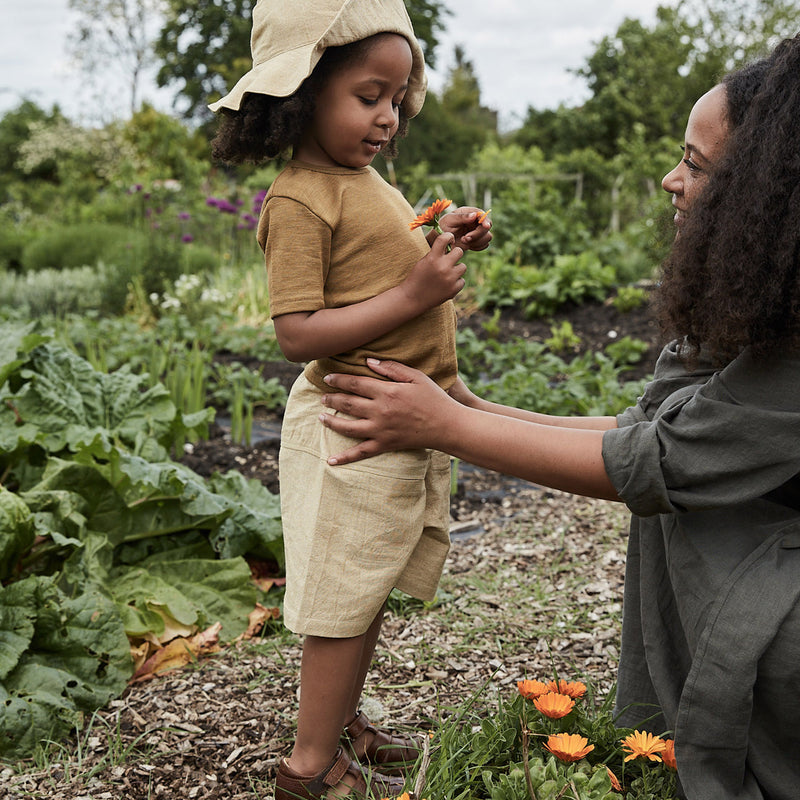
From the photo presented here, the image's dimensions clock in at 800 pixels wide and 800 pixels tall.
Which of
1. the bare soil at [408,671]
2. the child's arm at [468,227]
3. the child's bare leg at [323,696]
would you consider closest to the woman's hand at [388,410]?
the child's arm at [468,227]

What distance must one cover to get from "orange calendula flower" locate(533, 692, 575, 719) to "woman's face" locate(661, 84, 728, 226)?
2.73 feet

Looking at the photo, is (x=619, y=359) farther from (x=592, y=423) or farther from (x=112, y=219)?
(x=112, y=219)

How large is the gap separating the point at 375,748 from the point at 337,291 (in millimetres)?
988

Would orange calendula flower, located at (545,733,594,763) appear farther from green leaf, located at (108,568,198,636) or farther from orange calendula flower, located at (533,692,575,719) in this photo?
green leaf, located at (108,568,198,636)

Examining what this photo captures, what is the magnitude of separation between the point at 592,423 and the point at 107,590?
4.92ft


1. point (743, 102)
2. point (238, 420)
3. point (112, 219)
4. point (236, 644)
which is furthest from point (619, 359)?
point (112, 219)

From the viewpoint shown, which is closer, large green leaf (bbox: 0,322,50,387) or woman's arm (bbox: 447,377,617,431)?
woman's arm (bbox: 447,377,617,431)

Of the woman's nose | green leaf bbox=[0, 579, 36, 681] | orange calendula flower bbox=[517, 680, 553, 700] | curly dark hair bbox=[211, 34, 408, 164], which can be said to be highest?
curly dark hair bbox=[211, 34, 408, 164]

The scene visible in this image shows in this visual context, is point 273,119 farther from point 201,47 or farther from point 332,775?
point 201,47

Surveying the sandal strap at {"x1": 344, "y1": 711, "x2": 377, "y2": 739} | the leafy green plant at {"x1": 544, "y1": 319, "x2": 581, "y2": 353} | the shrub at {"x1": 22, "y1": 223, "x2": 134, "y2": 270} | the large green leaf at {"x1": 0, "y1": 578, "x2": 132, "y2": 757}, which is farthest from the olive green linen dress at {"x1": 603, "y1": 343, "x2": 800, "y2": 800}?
the shrub at {"x1": 22, "y1": 223, "x2": 134, "y2": 270}

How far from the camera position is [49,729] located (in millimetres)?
2045

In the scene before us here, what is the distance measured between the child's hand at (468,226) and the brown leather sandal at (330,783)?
3.29 ft

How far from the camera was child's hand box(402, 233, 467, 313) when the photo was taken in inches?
59.2

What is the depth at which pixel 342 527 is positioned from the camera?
1.62 meters
